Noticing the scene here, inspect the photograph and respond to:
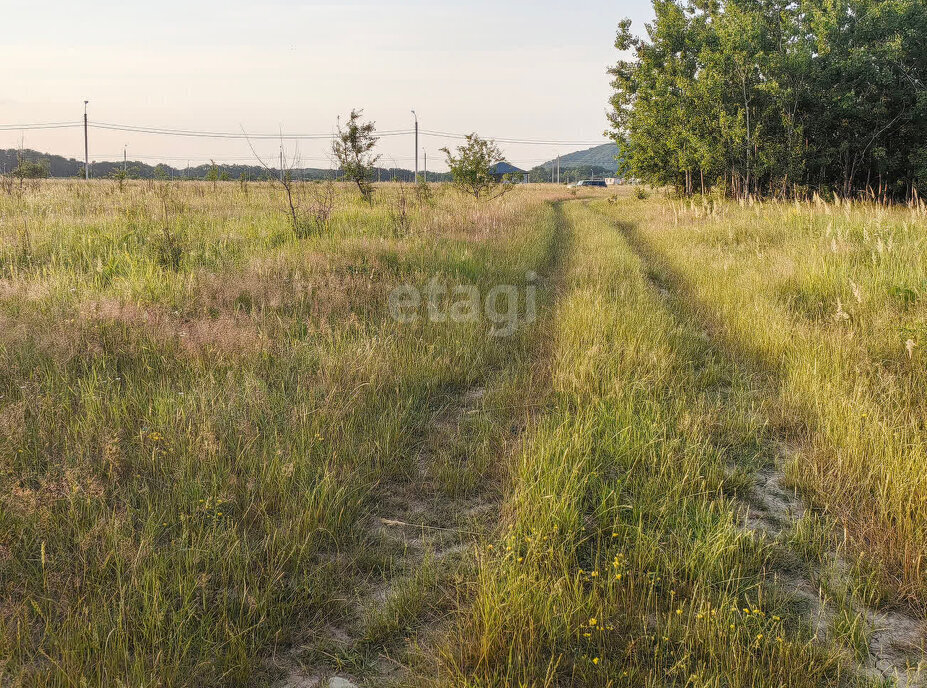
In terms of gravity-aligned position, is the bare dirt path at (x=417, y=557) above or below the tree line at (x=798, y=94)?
below

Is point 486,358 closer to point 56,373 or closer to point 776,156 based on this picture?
point 56,373

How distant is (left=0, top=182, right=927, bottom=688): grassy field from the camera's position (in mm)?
1799

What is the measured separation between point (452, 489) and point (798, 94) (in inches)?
883

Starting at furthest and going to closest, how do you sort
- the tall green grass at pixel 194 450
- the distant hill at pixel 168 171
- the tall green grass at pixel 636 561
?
the distant hill at pixel 168 171 < the tall green grass at pixel 194 450 < the tall green grass at pixel 636 561

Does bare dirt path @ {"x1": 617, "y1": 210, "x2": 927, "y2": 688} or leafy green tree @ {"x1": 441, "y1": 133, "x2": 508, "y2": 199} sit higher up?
leafy green tree @ {"x1": 441, "y1": 133, "x2": 508, "y2": 199}

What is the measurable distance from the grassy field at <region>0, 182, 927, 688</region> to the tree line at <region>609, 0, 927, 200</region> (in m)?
15.5

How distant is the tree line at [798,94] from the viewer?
1833cm

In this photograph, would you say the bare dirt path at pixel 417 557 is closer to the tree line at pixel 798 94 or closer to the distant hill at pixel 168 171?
the distant hill at pixel 168 171

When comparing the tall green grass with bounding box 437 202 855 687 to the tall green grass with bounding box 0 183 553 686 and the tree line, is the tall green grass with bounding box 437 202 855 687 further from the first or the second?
the tree line

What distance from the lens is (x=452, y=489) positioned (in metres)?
2.91

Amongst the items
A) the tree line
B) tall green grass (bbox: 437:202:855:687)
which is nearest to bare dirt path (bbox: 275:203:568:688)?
tall green grass (bbox: 437:202:855:687)

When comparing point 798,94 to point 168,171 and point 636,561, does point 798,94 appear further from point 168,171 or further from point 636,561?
point 168,171

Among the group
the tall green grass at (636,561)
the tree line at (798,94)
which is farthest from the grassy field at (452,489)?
the tree line at (798,94)

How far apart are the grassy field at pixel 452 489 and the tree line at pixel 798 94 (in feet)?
50.7
